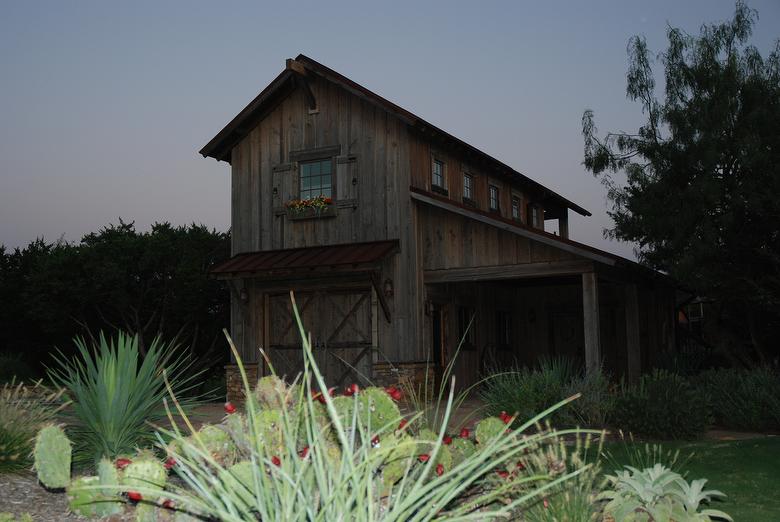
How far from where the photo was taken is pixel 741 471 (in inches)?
325

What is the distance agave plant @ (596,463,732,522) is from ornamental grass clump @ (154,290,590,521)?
0.52m

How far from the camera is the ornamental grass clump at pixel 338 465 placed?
9.39ft

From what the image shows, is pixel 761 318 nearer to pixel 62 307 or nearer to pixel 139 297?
pixel 139 297

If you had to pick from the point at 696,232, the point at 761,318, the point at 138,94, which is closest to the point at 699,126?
the point at 696,232

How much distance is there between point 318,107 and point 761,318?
10.6m

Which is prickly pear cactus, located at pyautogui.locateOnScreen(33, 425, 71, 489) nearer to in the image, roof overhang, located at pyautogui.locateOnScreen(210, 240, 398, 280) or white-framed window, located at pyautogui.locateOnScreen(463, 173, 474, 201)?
roof overhang, located at pyautogui.locateOnScreen(210, 240, 398, 280)

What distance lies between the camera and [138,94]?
15.5 metres

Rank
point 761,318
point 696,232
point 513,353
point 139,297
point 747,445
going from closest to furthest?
point 747,445, point 696,232, point 761,318, point 513,353, point 139,297

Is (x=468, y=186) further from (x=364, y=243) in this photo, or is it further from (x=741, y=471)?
(x=741, y=471)

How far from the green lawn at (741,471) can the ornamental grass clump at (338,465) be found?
1.77 m

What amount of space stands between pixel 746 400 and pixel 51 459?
1013 cm

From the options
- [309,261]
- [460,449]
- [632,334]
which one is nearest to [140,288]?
[309,261]

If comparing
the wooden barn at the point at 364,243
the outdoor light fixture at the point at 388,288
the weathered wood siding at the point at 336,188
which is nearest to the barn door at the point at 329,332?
the wooden barn at the point at 364,243

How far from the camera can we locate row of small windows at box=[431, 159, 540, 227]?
17281 millimetres
